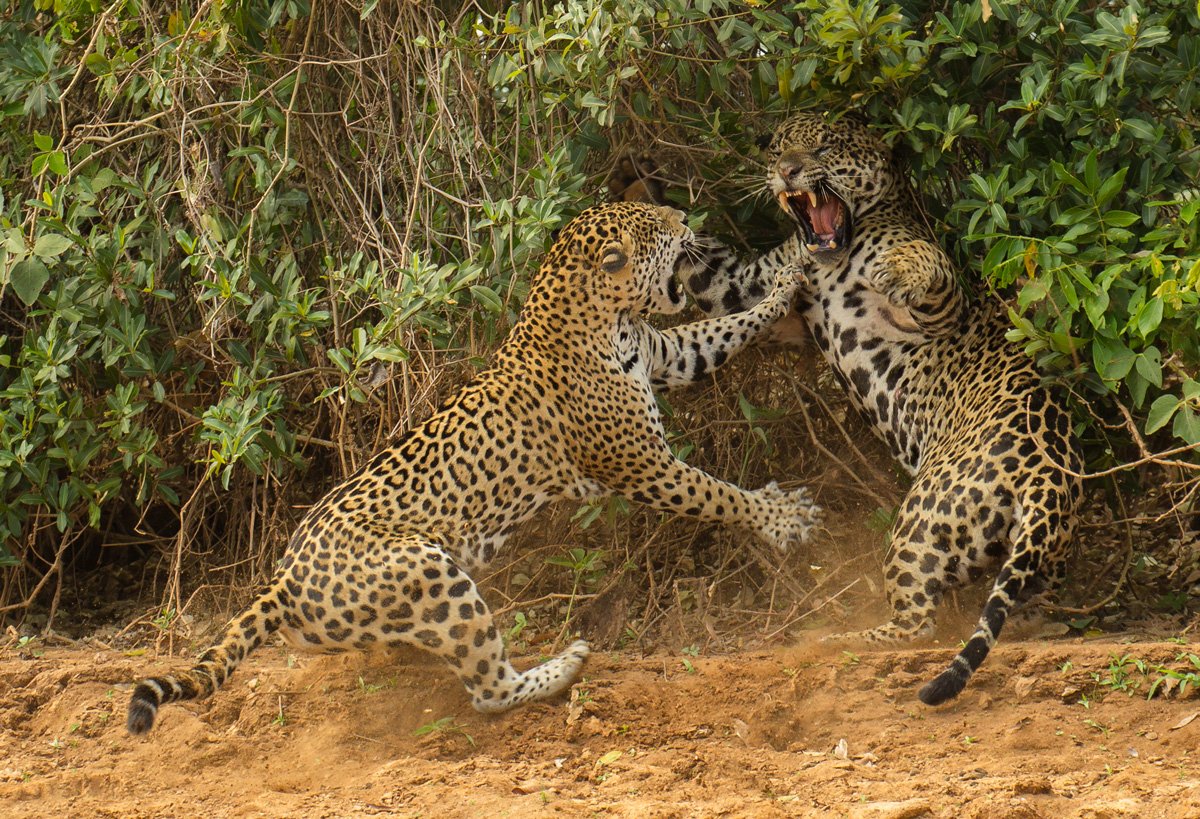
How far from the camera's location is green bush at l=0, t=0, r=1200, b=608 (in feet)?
21.1

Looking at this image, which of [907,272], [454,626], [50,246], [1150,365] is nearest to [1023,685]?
[1150,365]

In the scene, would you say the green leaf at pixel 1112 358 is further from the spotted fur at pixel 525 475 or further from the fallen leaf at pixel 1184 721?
the spotted fur at pixel 525 475

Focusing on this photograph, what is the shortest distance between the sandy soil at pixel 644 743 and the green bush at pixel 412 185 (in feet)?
3.78

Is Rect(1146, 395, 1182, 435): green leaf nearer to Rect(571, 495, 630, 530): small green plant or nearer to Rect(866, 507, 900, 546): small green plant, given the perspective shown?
Rect(866, 507, 900, 546): small green plant

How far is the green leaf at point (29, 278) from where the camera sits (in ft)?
23.8

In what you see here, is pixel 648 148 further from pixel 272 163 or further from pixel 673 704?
pixel 673 704

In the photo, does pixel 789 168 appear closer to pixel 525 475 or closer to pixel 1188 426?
pixel 525 475

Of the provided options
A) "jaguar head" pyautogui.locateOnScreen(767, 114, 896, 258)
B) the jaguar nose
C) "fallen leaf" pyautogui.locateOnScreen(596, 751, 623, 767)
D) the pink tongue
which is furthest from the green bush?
"fallen leaf" pyautogui.locateOnScreen(596, 751, 623, 767)

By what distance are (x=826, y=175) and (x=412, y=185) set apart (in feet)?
7.15

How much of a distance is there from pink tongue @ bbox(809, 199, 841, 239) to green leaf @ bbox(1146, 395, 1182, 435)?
6.57 ft

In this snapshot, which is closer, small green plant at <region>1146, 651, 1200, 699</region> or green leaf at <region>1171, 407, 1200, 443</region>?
small green plant at <region>1146, 651, 1200, 699</region>

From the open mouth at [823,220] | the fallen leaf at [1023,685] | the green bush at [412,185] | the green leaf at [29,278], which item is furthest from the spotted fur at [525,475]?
the green leaf at [29,278]

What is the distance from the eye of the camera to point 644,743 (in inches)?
235

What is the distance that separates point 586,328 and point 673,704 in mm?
1931
